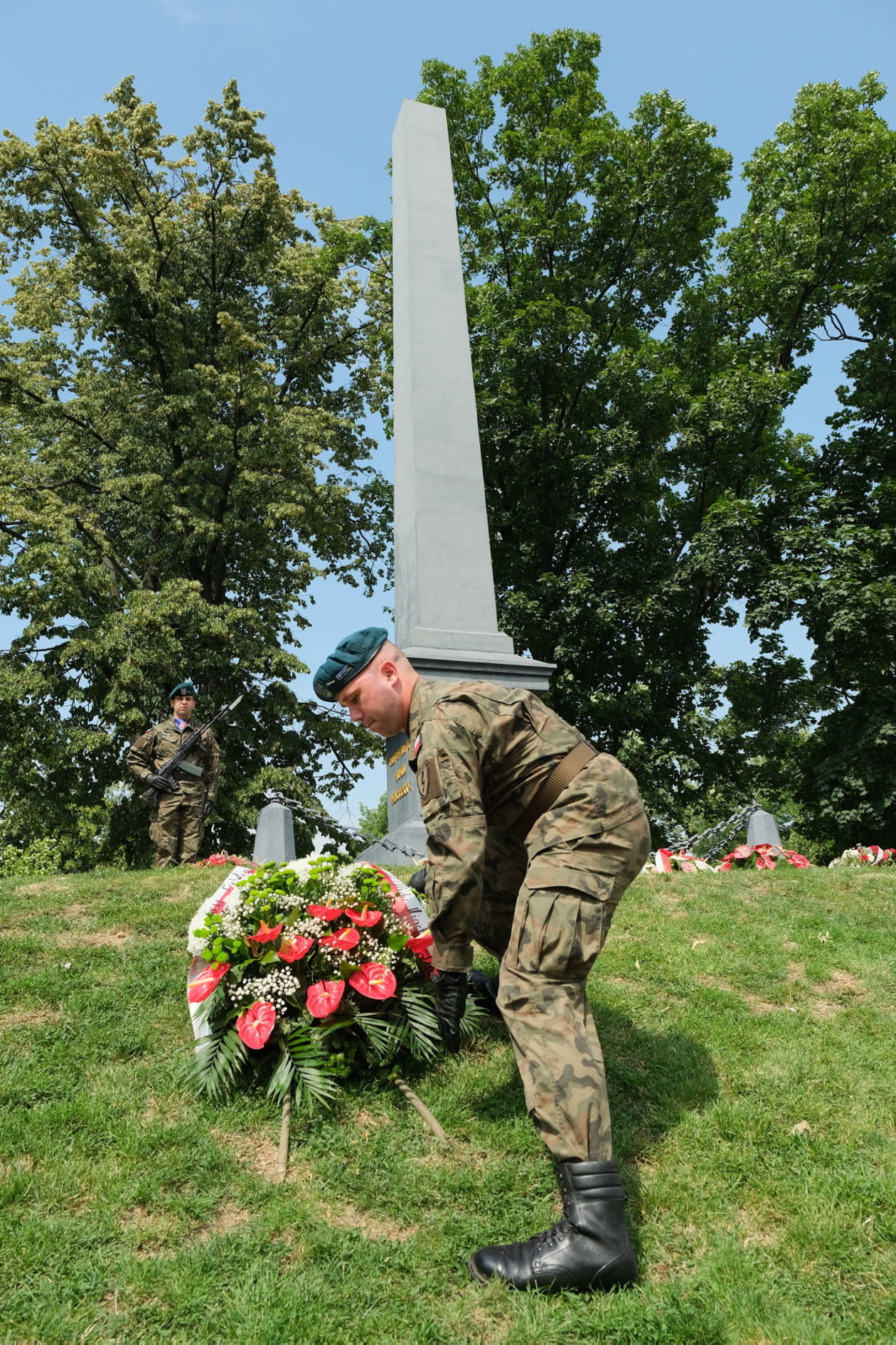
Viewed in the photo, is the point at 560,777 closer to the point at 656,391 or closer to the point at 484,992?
the point at 484,992

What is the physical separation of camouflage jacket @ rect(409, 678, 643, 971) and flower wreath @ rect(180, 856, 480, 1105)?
85cm

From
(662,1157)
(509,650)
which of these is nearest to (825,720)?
(509,650)

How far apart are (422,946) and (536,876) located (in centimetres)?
119

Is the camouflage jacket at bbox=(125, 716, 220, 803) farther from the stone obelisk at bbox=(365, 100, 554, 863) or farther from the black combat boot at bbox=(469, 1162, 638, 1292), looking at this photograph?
the black combat boot at bbox=(469, 1162, 638, 1292)

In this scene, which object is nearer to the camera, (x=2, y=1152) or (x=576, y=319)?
(x=2, y=1152)

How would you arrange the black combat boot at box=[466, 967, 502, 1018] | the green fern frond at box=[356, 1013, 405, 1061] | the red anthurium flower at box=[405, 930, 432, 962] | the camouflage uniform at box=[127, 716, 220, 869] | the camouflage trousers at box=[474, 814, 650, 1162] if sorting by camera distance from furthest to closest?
the camouflage uniform at box=[127, 716, 220, 869], the black combat boot at box=[466, 967, 502, 1018], the red anthurium flower at box=[405, 930, 432, 962], the green fern frond at box=[356, 1013, 405, 1061], the camouflage trousers at box=[474, 814, 650, 1162]

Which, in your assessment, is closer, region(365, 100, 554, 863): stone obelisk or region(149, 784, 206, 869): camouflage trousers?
region(365, 100, 554, 863): stone obelisk

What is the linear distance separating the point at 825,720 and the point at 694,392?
7883mm

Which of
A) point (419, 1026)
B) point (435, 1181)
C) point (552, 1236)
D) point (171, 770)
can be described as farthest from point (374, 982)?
point (171, 770)

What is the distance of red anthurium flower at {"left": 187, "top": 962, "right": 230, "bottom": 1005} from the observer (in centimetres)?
375

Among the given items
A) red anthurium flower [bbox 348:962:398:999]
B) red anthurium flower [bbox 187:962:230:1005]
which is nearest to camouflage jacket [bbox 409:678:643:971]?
red anthurium flower [bbox 348:962:398:999]

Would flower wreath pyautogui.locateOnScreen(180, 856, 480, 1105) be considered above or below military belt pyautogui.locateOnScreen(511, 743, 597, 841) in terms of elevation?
below

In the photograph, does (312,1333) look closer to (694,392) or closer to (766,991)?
(766,991)

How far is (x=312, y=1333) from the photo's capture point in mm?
2514
